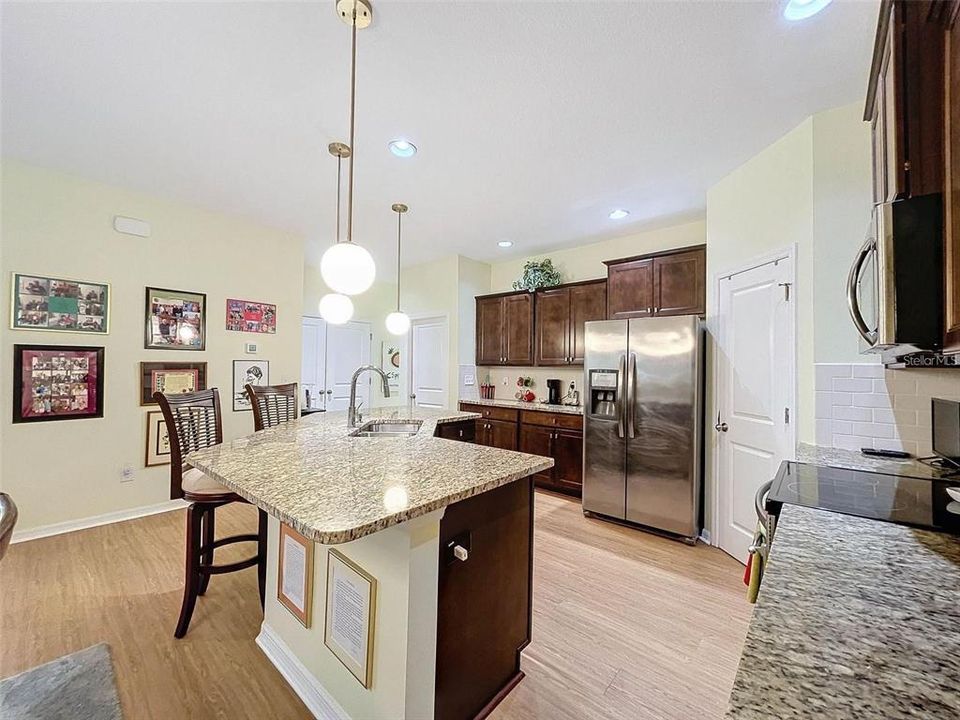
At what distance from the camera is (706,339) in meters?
3.13

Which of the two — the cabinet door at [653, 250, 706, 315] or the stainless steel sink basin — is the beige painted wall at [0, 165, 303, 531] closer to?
the stainless steel sink basin

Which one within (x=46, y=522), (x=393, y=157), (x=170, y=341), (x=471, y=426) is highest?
(x=393, y=157)

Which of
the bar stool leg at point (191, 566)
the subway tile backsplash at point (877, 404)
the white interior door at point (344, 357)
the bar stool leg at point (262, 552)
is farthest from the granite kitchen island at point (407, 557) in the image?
the white interior door at point (344, 357)

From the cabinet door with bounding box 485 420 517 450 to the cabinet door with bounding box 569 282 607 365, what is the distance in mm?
1038

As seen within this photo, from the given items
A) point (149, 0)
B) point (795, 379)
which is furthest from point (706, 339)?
point (149, 0)

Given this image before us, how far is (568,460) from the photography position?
4.03 meters

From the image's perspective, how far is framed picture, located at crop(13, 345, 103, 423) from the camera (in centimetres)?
288

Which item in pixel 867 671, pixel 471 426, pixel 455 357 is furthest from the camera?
pixel 455 357

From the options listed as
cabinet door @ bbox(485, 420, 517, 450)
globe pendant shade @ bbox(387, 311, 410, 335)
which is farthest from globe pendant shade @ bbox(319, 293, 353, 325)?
cabinet door @ bbox(485, 420, 517, 450)

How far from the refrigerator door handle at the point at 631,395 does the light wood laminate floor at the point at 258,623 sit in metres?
0.91

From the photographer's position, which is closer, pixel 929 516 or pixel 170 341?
pixel 929 516

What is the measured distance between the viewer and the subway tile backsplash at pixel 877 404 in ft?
5.82

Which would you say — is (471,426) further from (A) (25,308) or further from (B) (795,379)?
(A) (25,308)

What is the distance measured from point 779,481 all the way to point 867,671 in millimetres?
1146
